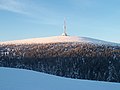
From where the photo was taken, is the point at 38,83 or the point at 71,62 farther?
the point at 71,62

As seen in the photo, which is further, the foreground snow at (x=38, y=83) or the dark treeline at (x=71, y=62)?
the dark treeline at (x=71, y=62)

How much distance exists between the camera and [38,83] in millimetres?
11906

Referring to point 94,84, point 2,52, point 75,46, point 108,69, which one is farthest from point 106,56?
point 94,84

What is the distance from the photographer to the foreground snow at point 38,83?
11.1 metres

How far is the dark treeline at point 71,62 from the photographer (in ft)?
98.9

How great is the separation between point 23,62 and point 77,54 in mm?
5246

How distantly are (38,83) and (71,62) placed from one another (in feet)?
63.9

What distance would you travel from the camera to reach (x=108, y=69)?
100 feet

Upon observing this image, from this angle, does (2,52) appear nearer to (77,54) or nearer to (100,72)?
(77,54)

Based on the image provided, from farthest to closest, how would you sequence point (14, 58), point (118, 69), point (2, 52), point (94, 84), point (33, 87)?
1. point (2, 52)
2. point (14, 58)
3. point (118, 69)
4. point (94, 84)
5. point (33, 87)

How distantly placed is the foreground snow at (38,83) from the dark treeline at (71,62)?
1702 centimetres

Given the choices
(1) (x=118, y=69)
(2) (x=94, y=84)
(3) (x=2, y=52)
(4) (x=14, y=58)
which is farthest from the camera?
(3) (x=2, y=52)

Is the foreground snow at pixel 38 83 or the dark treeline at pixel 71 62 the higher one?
the foreground snow at pixel 38 83

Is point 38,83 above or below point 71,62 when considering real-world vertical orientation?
above
